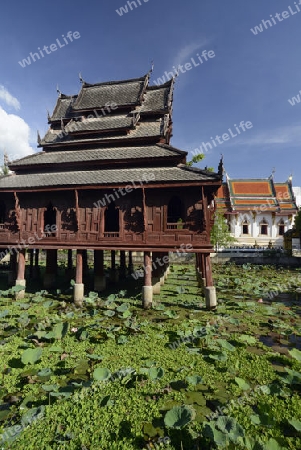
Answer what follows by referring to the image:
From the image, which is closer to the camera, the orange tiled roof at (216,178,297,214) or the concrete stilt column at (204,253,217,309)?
the concrete stilt column at (204,253,217,309)

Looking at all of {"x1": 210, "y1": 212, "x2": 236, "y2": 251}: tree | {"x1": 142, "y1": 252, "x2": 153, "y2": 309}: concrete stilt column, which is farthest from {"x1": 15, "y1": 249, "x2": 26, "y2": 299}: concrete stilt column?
{"x1": 210, "y1": 212, "x2": 236, "y2": 251}: tree

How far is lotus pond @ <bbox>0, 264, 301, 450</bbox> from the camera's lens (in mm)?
4355

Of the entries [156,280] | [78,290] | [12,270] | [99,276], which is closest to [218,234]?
[156,280]

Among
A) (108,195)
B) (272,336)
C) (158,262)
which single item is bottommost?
(272,336)

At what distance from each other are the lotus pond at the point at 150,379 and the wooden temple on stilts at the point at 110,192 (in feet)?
8.54

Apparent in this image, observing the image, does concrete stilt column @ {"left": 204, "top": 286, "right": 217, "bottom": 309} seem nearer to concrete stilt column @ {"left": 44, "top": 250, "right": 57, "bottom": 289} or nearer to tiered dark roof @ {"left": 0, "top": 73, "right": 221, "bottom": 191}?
tiered dark roof @ {"left": 0, "top": 73, "right": 221, "bottom": 191}

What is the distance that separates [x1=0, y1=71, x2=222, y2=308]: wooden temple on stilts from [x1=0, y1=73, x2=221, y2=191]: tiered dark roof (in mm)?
62

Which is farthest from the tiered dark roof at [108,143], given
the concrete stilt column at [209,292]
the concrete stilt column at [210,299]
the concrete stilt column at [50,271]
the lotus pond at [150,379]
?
the lotus pond at [150,379]

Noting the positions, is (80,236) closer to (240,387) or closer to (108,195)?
(108,195)

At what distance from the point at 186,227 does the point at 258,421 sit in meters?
8.41

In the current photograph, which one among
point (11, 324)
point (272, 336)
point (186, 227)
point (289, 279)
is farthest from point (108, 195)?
point (289, 279)

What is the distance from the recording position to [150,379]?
239 inches

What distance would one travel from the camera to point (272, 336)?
8969 mm

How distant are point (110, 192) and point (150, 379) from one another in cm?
904
